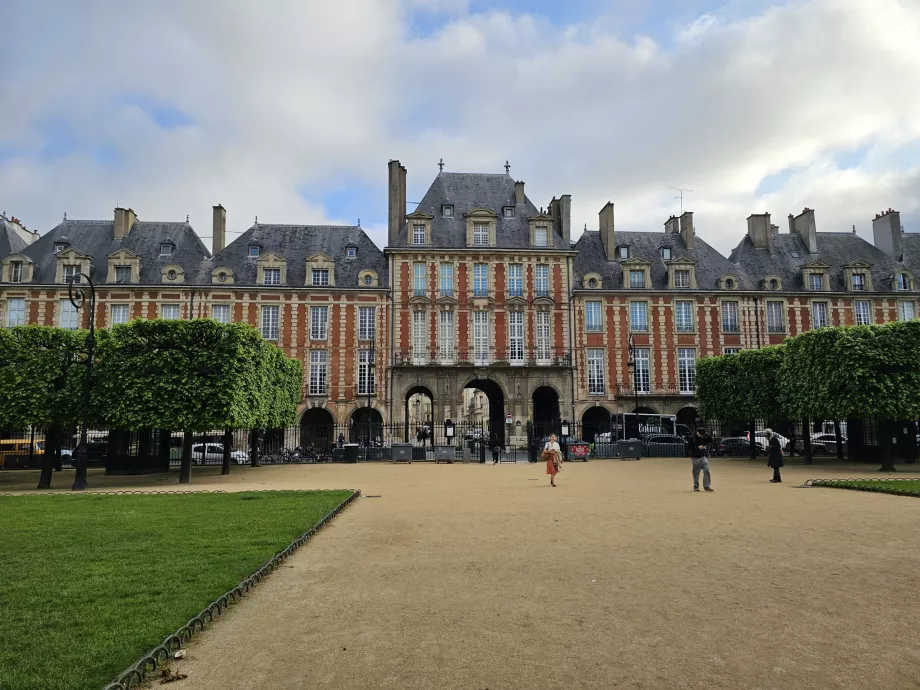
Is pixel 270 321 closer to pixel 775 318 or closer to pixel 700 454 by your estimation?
pixel 700 454

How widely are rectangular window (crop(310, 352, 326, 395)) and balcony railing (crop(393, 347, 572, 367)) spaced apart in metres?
3.90

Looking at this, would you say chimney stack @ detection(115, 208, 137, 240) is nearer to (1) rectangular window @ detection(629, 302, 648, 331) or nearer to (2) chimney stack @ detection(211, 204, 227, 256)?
(2) chimney stack @ detection(211, 204, 227, 256)

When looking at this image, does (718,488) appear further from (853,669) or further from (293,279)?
(293,279)

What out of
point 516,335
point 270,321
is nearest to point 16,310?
point 270,321

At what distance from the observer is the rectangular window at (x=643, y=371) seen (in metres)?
37.6

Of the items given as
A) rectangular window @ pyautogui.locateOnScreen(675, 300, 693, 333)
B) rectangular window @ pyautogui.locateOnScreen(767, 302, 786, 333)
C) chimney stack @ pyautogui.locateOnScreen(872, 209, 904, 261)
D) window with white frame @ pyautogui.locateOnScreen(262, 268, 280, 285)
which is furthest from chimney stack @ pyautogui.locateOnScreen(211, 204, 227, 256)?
chimney stack @ pyautogui.locateOnScreen(872, 209, 904, 261)

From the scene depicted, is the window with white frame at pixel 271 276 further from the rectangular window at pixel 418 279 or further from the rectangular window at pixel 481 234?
the rectangular window at pixel 481 234

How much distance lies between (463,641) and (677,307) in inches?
1440

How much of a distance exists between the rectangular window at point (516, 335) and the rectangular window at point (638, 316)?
6364 millimetres

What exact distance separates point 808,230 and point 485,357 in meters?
22.3

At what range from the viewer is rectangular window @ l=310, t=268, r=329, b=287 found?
37375 mm

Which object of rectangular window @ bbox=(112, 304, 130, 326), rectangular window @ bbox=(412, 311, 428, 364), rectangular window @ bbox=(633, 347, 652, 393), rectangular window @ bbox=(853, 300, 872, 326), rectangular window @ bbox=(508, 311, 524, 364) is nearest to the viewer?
rectangular window @ bbox=(112, 304, 130, 326)

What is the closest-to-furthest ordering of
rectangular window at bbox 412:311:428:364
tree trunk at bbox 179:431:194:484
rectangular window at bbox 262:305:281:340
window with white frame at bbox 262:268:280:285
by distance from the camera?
tree trunk at bbox 179:431:194:484 < rectangular window at bbox 262:305:281:340 < rectangular window at bbox 412:311:428:364 < window with white frame at bbox 262:268:280:285

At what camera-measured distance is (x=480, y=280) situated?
3759 cm
